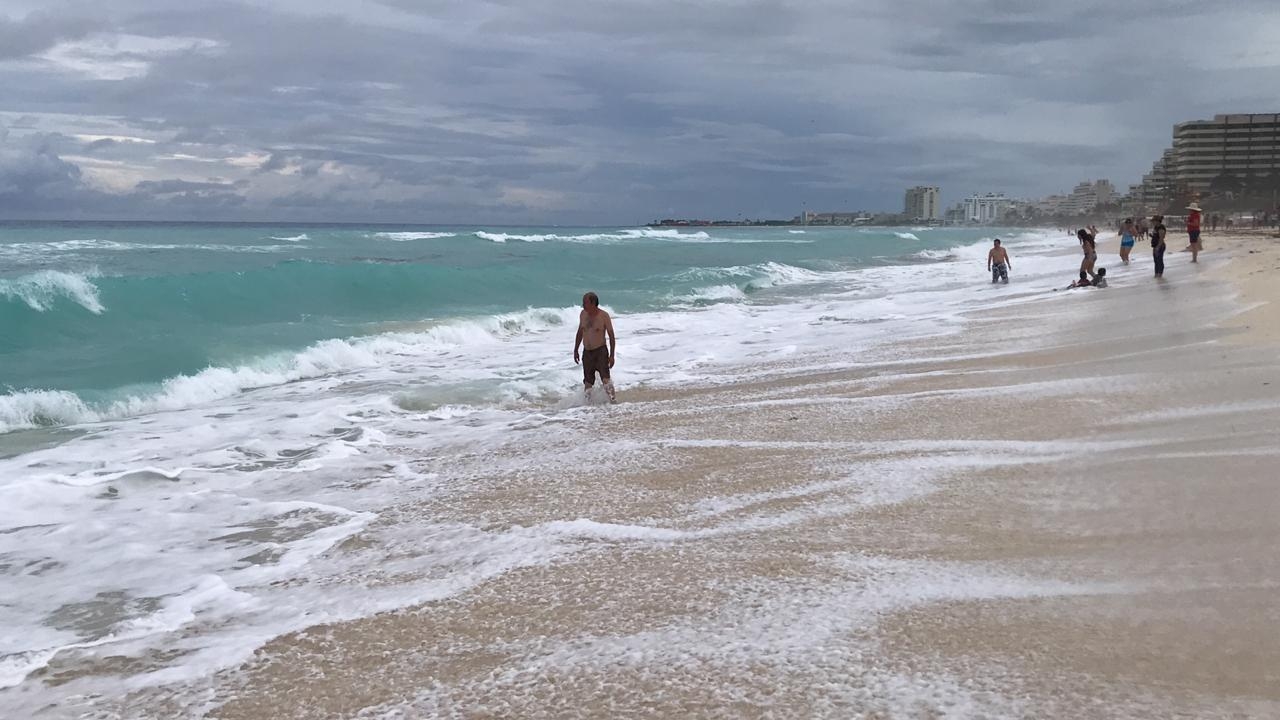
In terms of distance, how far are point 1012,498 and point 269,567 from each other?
4.18 metres

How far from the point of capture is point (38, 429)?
9.59 m

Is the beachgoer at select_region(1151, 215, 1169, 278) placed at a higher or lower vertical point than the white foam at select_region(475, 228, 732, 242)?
lower

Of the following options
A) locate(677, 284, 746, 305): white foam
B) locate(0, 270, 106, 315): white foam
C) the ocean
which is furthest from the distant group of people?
locate(0, 270, 106, 315): white foam

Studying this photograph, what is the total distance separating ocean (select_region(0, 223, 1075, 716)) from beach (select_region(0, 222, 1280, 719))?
0.07 meters

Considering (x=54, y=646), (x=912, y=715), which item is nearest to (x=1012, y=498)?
(x=912, y=715)

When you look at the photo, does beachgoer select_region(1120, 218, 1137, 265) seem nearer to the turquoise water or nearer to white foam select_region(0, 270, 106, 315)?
the turquoise water

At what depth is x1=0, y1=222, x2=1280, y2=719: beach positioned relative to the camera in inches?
134

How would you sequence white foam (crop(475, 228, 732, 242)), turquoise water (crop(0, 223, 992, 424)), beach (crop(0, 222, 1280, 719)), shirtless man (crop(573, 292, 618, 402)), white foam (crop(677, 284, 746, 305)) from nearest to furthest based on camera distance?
beach (crop(0, 222, 1280, 719))
shirtless man (crop(573, 292, 618, 402))
turquoise water (crop(0, 223, 992, 424))
white foam (crop(677, 284, 746, 305))
white foam (crop(475, 228, 732, 242))

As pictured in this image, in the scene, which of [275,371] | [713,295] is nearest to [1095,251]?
[713,295]

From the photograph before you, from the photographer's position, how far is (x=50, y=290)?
1892 centimetres

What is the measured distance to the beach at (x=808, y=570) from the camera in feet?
11.2

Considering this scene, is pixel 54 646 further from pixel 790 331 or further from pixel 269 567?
pixel 790 331

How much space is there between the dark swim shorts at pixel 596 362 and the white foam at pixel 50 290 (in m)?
13.2

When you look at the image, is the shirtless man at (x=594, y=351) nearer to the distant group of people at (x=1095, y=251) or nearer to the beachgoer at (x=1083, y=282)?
the distant group of people at (x=1095, y=251)
